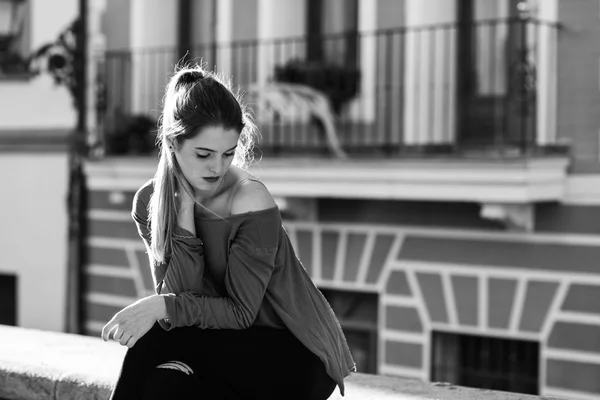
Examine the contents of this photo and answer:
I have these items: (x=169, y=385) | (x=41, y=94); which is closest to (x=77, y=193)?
(x=41, y=94)

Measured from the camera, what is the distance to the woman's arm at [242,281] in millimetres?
3025

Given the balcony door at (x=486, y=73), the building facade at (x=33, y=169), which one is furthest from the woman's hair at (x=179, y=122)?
the building facade at (x=33, y=169)

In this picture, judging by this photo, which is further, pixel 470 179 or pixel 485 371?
pixel 485 371

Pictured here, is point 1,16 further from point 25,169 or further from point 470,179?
point 470,179

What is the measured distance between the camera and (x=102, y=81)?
1016cm

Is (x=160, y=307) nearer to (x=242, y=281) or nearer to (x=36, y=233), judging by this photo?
(x=242, y=281)

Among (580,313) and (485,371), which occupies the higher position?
(580,313)

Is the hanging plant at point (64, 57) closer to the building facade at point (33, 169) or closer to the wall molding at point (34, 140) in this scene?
the building facade at point (33, 169)

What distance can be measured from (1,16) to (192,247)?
814 centimetres

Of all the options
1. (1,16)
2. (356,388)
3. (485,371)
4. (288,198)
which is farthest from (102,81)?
(356,388)

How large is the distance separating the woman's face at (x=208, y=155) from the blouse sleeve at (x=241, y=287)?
18 cm

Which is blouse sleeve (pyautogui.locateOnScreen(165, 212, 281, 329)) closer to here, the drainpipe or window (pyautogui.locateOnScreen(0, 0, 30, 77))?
the drainpipe

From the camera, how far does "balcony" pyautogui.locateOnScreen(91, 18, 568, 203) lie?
7762 mm

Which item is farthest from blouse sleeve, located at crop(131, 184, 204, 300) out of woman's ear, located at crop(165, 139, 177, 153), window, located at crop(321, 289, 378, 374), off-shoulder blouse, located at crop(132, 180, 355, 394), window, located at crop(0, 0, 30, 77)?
window, located at crop(0, 0, 30, 77)
